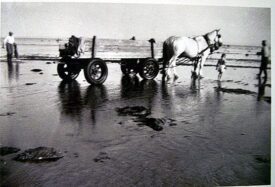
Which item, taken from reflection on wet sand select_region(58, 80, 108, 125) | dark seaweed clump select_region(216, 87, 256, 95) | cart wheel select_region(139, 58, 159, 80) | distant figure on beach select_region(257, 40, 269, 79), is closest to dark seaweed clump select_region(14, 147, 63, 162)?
reflection on wet sand select_region(58, 80, 108, 125)

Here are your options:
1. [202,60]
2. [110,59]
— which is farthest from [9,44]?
[202,60]

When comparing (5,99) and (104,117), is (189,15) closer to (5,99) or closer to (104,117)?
(104,117)

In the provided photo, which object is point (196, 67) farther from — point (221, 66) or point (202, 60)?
point (221, 66)

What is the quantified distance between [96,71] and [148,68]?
0.59m

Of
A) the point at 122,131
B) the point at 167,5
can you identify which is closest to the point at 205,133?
the point at 122,131

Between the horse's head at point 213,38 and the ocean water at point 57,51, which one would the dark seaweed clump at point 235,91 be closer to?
the ocean water at point 57,51

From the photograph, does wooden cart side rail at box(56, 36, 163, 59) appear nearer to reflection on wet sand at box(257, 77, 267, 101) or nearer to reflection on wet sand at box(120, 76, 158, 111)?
reflection on wet sand at box(120, 76, 158, 111)

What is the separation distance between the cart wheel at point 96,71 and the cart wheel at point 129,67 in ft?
0.66

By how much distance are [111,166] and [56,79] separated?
134 centimetres

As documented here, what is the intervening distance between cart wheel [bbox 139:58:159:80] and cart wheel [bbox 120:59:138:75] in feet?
0.25

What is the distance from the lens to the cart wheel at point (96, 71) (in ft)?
11.6

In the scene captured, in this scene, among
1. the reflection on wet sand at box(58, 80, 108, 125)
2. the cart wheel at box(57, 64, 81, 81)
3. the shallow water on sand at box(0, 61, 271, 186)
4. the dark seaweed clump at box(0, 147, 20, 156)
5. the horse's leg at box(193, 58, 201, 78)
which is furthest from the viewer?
the horse's leg at box(193, 58, 201, 78)

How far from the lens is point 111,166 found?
2.51 metres

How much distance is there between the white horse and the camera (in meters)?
3.46
